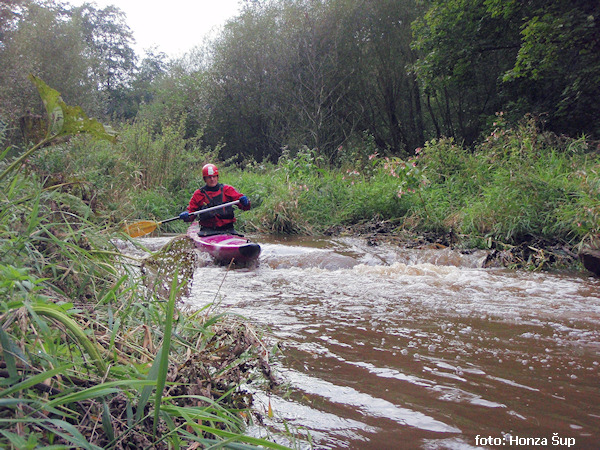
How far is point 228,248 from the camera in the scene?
6.63 meters

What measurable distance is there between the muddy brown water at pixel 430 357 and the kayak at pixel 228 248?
28.7 inches

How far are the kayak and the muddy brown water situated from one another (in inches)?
28.7

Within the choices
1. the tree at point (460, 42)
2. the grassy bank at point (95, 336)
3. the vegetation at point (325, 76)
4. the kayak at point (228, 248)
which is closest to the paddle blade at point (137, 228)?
the grassy bank at point (95, 336)

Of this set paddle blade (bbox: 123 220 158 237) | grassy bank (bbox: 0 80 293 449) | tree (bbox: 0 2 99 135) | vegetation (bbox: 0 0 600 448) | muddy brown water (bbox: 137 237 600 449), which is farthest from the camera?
tree (bbox: 0 2 99 135)

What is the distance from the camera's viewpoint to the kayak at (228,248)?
6555 mm

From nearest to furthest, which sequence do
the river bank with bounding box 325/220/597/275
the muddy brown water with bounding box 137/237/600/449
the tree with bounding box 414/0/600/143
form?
the muddy brown water with bounding box 137/237/600/449 → the river bank with bounding box 325/220/597/275 → the tree with bounding box 414/0/600/143

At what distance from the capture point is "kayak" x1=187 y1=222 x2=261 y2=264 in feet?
21.5

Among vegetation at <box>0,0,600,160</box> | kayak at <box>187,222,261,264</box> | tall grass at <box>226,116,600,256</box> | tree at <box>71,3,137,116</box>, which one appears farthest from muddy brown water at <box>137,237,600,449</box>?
tree at <box>71,3,137,116</box>

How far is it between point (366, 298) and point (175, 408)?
348 cm

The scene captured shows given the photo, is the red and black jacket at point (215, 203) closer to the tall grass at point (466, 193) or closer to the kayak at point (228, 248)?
the kayak at point (228, 248)

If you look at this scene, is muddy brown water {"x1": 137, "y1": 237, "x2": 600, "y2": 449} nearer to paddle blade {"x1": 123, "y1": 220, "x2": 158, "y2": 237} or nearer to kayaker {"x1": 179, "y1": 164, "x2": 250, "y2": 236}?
paddle blade {"x1": 123, "y1": 220, "x2": 158, "y2": 237}

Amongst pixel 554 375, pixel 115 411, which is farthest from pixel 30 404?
pixel 554 375

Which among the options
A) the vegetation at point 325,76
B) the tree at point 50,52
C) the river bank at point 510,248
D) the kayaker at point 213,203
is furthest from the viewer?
the tree at point 50,52

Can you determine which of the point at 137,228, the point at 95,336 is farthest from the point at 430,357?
the point at 95,336
